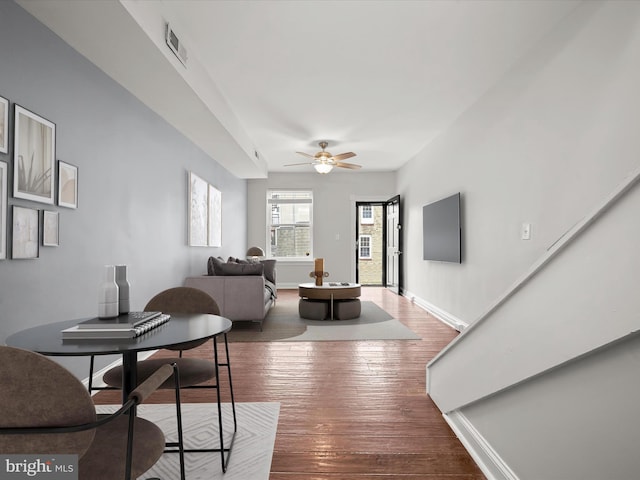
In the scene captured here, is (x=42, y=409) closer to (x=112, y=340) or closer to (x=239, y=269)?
(x=112, y=340)

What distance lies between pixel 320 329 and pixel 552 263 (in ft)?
12.7

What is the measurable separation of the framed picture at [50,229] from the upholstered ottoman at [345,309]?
3.64 meters

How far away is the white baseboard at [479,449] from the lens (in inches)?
64.6

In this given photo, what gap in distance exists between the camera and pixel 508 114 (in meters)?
3.71

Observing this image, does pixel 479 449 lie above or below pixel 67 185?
below

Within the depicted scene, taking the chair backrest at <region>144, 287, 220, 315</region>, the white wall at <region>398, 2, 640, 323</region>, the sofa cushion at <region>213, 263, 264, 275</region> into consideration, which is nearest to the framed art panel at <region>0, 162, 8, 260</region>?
the chair backrest at <region>144, 287, 220, 315</region>

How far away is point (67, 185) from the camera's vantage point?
260 centimetres

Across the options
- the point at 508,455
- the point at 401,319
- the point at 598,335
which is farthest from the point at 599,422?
the point at 401,319

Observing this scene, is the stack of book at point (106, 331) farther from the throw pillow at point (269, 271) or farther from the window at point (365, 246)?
the window at point (365, 246)

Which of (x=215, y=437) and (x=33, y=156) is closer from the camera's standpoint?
(x=215, y=437)


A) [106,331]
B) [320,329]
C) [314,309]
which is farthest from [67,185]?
[314,309]

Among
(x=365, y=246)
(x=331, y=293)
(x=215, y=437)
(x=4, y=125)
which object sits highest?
(x=4, y=125)

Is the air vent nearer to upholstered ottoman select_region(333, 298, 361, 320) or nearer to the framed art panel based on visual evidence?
the framed art panel

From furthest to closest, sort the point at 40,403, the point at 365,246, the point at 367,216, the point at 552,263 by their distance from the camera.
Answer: the point at 365,246, the point at 367,216, the point at 552,263, the point at 40,403
